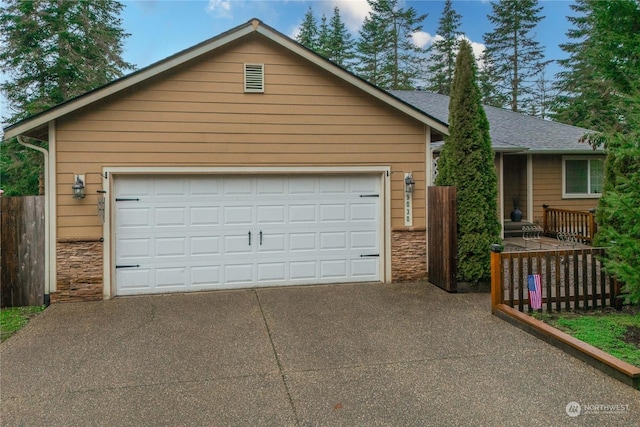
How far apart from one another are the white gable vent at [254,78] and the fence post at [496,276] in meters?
4.64

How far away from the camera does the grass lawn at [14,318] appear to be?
5.22m

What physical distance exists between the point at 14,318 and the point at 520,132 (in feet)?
45.2

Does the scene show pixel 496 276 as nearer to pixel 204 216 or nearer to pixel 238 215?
pixel 238 215

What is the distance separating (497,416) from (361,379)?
1150 millimetres

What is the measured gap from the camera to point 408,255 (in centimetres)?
766

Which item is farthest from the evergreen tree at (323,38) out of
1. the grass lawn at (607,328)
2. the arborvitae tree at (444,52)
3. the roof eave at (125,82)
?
the grass lawn at (607,328)

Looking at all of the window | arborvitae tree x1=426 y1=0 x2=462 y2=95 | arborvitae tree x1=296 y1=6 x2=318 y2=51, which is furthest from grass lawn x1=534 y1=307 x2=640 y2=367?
arborvitae tree x1=296 y1=6 x2=318 y2=51

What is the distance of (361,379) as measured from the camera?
12.1 feet

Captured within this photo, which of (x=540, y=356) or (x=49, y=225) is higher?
(x=49, y=225)

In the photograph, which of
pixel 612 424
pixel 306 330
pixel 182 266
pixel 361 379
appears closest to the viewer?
pixel 612 424

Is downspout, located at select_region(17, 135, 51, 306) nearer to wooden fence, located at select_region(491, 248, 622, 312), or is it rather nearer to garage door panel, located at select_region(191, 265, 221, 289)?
garage door panel, located at select_region(191, 265, 221, 289)

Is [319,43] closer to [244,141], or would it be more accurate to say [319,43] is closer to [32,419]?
[244,141]

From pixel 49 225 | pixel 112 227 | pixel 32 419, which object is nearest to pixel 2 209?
pixel 49 225

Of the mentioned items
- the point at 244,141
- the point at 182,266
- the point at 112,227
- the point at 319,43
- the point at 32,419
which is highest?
the point at 319,43
